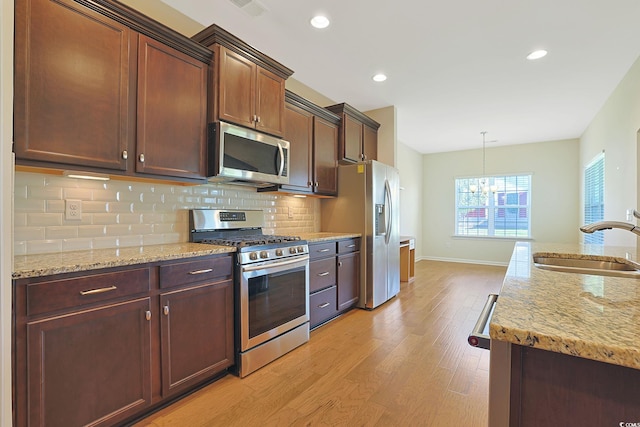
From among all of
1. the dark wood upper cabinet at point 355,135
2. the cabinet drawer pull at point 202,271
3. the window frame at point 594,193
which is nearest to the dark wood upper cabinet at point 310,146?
the dark wood upper cabinet at point 355,135

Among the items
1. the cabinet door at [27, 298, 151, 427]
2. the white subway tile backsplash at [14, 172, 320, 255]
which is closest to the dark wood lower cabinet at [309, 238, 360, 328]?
the white subway tile backsplash at [14, 172, 320, 255]

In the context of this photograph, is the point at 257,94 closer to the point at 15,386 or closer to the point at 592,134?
the point at 15,386

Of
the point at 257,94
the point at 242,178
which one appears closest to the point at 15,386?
the point at 242,178

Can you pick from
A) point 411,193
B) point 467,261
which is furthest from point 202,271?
point 467,261

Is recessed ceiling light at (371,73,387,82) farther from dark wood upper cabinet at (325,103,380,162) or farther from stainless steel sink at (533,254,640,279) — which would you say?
stainless steel sink at (533,254,640,279)

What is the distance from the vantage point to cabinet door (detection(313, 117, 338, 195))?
3477 millimetres

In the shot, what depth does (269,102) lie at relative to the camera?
2697mm

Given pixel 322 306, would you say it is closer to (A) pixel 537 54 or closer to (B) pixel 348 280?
(B) pixel 348 280

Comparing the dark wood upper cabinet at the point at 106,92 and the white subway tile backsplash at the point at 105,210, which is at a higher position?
the dark wood upper cabinet at the point at 106,92

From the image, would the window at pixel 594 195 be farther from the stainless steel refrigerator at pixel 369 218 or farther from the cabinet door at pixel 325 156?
the cabinet door at pixel 325 156

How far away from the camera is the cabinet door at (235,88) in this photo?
2285 millimetres

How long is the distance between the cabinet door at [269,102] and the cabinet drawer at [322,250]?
3.69 ft

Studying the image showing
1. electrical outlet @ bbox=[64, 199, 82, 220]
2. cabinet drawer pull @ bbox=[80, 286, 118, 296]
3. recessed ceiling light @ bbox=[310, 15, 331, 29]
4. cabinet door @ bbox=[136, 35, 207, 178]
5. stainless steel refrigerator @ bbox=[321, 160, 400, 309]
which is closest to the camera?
cabinet drawer pull @ bbox=[80, 286, 118, 296]

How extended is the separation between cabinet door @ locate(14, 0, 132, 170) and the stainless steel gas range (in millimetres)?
893
